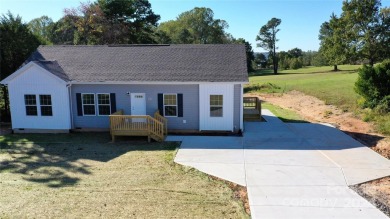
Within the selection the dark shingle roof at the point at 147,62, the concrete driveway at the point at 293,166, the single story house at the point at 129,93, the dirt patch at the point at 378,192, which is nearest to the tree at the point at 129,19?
the dark shingle roof at the point at 147,62

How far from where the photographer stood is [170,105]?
1703cm

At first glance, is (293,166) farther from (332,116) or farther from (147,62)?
(332,116)

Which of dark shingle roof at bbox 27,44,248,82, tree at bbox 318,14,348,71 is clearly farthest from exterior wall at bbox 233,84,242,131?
tree at bbox 318,14,348,71

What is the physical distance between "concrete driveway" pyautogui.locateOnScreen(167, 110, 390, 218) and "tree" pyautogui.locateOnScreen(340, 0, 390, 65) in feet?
114

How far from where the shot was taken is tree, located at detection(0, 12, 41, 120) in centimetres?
2177

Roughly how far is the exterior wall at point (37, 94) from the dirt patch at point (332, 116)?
47.6ft

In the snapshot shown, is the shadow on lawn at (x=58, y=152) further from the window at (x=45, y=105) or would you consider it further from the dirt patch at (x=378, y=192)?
the dirt patch at (x=378, y=192)

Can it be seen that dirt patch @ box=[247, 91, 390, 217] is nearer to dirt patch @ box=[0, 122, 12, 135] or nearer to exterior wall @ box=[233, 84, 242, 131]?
exterior wall @ box=[233, 84, 242, 131]

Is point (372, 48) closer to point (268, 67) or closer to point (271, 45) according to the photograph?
point (271, 45)

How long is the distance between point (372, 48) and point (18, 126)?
45751 millimetres

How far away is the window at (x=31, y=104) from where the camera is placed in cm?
1719

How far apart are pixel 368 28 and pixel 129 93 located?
41.8 meters

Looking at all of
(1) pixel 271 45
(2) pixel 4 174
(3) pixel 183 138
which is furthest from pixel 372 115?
(1) pixel 271 45

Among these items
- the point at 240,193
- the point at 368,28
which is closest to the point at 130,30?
the point at 368,28
